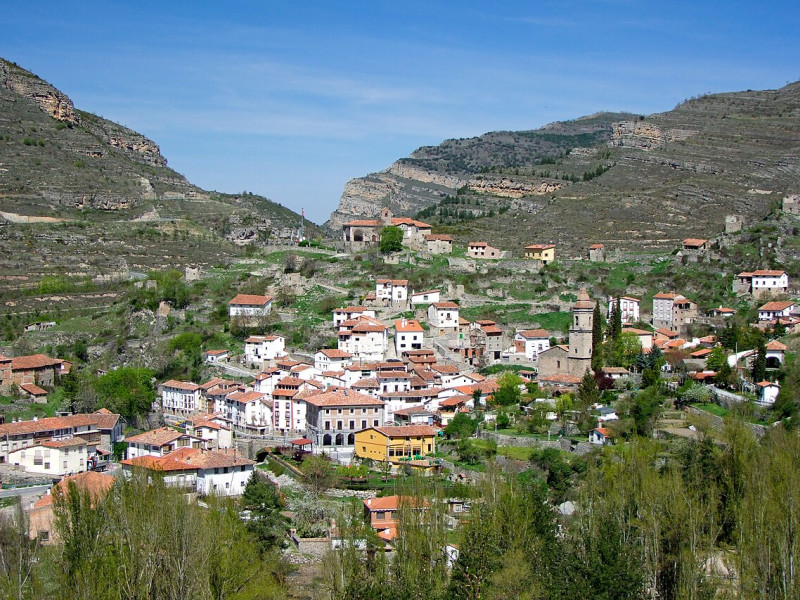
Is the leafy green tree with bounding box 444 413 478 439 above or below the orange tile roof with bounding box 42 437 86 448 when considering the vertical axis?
above

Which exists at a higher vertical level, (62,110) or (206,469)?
(62,110)

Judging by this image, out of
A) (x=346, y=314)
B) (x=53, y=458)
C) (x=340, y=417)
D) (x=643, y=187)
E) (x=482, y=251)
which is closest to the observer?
(x=53, y=458)

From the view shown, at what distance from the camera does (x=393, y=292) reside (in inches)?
2249

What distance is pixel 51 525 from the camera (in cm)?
2991

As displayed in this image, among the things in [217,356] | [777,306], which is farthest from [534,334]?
[217,356]

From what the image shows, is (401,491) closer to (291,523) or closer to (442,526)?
(442,526)

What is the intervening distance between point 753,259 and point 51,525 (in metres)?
44.1

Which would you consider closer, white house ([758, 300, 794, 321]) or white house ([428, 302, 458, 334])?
white house ([758, 300, 794, 321])

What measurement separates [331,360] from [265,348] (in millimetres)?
4251

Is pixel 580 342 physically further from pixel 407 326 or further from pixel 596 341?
pixel 407 326

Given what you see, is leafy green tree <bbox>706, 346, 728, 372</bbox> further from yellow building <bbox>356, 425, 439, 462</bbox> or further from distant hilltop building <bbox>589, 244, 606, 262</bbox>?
distant hilltop building <bbox>589, 244, 606, 262</bbox>

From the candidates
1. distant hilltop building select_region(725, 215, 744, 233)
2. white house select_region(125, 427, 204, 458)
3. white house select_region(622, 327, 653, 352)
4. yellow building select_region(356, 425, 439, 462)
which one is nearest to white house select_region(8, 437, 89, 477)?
white house select_region(125, 427, 204, 458)

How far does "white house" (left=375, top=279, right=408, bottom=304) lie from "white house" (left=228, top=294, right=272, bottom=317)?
6.11 meters

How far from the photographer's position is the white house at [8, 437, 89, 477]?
3997 cm
